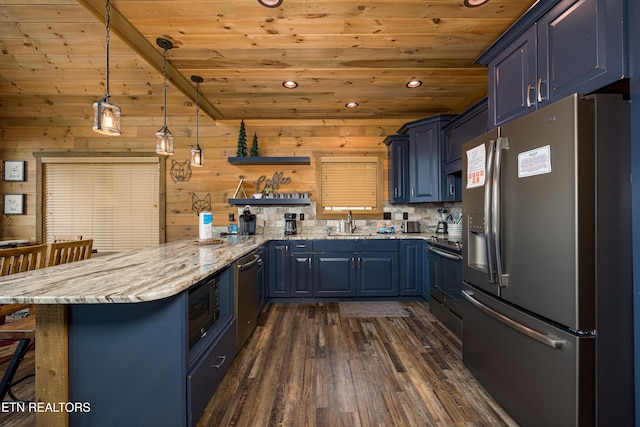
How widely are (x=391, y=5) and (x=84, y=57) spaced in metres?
2.98

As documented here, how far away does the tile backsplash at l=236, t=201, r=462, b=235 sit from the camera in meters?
4.08

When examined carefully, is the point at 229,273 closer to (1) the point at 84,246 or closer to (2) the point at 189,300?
(2) the point at 189,300

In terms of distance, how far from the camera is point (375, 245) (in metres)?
3.51

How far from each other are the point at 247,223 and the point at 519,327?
10.7 feet

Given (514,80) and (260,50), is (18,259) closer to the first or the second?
(260,50)

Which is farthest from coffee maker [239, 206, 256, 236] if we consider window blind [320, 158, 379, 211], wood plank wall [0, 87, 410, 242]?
window blind [320, 158, 379, 211]

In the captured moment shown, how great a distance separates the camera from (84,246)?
7.72 feet

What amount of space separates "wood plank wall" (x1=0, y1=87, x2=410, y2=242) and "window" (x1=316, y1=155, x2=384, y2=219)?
0.13 m

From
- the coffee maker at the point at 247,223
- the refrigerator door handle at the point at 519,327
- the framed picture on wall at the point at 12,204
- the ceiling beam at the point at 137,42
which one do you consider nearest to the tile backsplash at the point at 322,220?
the coffee maker at the point at 247,223

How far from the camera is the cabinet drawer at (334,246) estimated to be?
349cm

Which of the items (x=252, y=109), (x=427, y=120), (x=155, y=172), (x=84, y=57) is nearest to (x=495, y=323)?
(x=427, y=120)

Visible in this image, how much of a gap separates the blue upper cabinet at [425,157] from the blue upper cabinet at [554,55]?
55.2 inches

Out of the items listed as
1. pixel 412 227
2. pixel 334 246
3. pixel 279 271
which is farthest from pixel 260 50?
pixel 412 227

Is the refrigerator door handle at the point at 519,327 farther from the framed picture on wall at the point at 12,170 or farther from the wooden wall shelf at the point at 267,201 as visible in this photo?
the framed picture on wall at the point at 12,170
